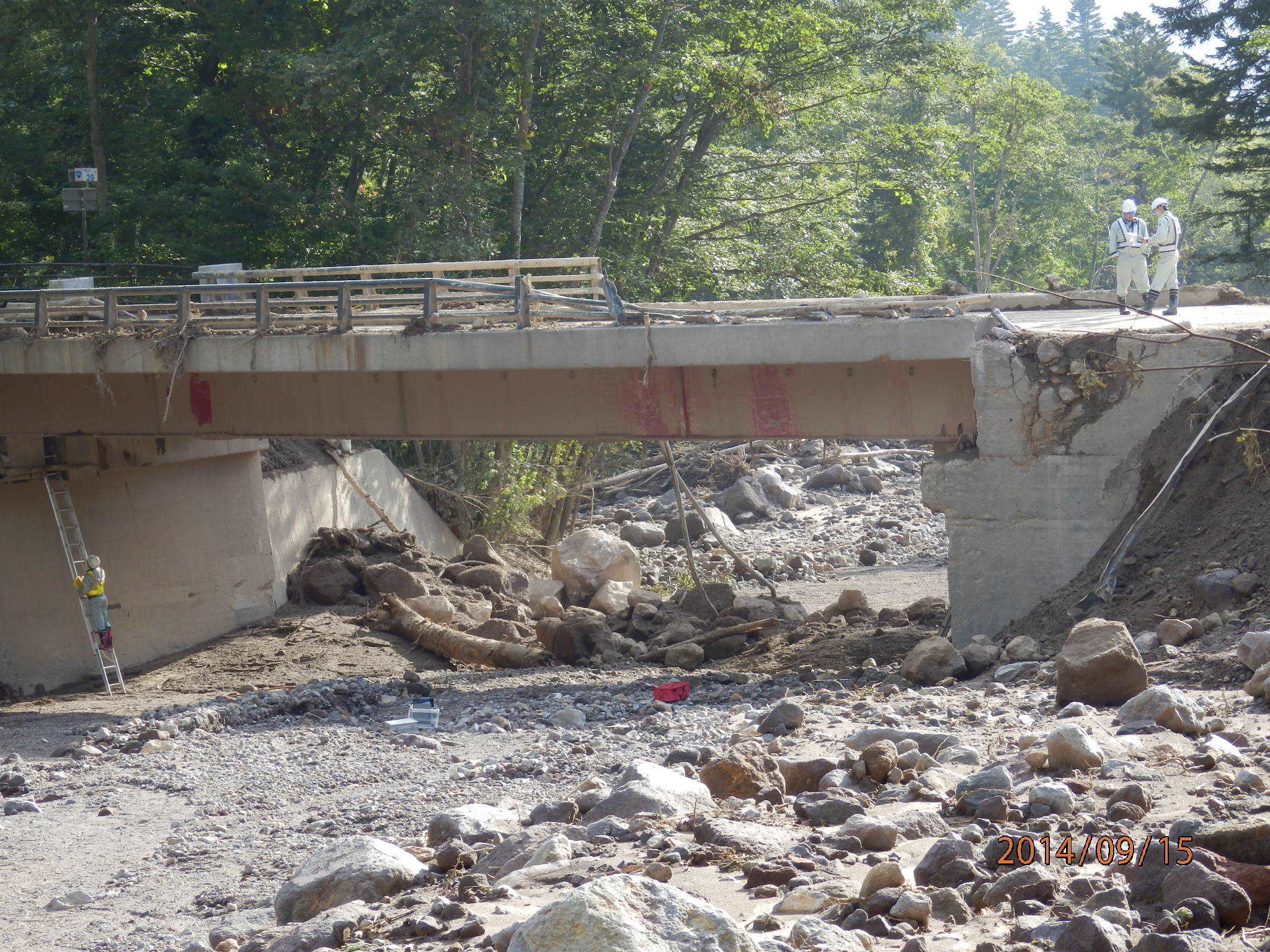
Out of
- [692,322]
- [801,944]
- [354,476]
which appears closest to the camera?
[801,944]

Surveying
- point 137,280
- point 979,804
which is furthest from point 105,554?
point 979,804

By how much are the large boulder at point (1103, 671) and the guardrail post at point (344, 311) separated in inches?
343

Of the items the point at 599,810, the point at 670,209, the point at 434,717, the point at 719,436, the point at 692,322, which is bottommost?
the point at 434,717

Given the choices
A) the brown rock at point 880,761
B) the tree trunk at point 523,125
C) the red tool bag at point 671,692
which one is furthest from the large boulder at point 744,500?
the brown rock at point 880,761

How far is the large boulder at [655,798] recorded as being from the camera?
6066mm

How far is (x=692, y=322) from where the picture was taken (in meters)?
12.7

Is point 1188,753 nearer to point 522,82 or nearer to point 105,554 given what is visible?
point 105,554

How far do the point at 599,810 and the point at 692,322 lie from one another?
7312 mm

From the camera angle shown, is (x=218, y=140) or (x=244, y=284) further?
(x=218, y=140)

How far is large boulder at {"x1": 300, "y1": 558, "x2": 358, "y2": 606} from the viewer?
60.0 ft

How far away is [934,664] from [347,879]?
20.1ft

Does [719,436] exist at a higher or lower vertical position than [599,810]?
higher

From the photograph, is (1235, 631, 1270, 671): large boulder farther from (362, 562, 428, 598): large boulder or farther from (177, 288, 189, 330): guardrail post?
(362, 562, 428, 598): large boulder
